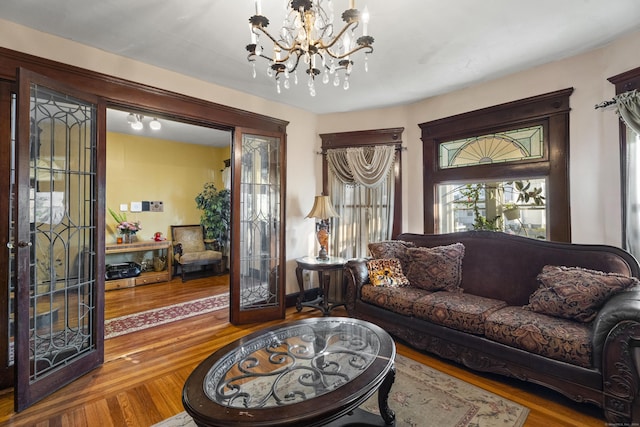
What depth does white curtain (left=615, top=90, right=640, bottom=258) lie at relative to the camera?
2.33 m

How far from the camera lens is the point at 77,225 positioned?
2402 mm

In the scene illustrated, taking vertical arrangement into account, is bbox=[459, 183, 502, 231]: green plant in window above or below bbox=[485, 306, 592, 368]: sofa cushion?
above

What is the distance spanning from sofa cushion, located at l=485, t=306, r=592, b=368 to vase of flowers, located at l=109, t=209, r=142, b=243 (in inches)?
219

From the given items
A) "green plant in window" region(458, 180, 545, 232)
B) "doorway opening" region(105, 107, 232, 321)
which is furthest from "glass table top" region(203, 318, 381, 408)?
"doorway opening" region(105, 107, 232, 321)

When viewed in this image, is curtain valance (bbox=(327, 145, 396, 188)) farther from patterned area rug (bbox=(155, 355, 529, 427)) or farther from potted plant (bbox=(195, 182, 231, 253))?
potted plant (bbox=(195, 182, 231, 253))

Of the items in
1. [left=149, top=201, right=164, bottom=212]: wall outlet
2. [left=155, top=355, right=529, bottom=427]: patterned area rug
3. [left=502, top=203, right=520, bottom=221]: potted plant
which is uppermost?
[left=149, top=201, right=164, bottom=212]: wall outlet

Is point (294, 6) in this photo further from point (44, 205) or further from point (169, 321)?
point (169, 321)

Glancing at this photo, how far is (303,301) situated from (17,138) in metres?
3.27

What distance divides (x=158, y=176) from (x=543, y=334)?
20.3 ft

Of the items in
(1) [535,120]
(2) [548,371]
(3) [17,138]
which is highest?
(1) [535,120]

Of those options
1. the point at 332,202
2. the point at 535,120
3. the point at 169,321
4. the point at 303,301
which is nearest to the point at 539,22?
the point at 535,120

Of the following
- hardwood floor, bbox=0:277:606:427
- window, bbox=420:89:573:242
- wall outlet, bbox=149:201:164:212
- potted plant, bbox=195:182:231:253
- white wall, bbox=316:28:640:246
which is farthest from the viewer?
potted plant, bbox=195:182:231:253

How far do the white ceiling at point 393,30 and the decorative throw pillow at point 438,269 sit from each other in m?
1.87

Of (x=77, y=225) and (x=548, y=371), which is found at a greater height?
(x=77, y=225)
